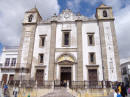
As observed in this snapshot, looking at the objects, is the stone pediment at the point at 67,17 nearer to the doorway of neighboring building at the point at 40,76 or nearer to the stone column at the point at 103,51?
the stone column at the point at 103,51

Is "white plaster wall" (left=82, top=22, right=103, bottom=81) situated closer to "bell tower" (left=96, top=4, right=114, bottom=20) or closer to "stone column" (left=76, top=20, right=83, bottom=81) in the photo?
"stone column" (left=76, top=20, right=83, bottom=81)

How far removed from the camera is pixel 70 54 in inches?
825

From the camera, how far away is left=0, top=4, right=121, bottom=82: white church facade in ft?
64.9

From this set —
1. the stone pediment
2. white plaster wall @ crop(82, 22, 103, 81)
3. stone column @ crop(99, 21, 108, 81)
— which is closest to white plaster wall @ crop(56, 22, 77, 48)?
the stone pediment

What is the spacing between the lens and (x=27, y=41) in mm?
22703

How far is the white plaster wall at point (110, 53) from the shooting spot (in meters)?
19.0

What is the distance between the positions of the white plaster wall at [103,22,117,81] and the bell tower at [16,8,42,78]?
12.9m

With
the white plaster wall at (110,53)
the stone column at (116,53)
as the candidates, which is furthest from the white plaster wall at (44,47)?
the stone column at (116,53)

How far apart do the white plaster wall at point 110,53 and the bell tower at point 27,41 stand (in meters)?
12.9

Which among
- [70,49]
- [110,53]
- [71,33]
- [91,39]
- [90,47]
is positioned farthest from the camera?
[71,33]

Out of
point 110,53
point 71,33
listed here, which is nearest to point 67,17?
point 71,33

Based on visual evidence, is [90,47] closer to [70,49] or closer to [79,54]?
[79,54]

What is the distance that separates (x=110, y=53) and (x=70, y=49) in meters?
6.59

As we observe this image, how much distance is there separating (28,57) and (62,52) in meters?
5.92
